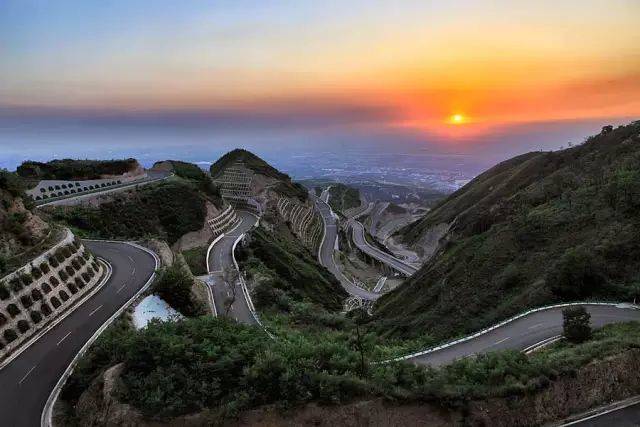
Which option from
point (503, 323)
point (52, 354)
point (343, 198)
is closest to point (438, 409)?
point (503, 323)

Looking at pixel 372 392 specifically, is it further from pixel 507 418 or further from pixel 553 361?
pixel 553 361

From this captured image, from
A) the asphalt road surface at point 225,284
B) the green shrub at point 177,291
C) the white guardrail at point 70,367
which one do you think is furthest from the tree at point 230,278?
the white guardrail at point 70,367

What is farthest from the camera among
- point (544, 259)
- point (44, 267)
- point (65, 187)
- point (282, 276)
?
point (65, 187)

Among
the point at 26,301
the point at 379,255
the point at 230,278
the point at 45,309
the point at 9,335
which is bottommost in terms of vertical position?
the point at 379,255

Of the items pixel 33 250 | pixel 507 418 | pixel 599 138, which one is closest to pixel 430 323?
pixel 507 418

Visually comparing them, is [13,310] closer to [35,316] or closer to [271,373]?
[35,316]

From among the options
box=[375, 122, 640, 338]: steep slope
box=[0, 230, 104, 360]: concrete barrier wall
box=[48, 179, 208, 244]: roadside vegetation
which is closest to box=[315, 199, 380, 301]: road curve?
box=[375, 122, 640, 338]: steep slope
